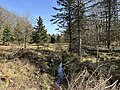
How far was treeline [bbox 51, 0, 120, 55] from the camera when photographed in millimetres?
27188

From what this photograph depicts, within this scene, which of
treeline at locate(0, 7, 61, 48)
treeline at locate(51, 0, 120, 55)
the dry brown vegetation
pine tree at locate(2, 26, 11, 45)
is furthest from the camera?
pine tree at locate(2, 26, 11, 45)

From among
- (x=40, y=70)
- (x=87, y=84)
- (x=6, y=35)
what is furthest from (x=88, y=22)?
(x=87, y=84)

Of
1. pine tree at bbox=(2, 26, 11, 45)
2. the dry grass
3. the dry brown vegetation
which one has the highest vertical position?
pine tree at bbox=(2, 26, 11, 45)

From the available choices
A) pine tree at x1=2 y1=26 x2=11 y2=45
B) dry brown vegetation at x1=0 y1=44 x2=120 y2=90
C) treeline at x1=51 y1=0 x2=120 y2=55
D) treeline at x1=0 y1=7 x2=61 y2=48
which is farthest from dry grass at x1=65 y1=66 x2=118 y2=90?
pine tree at x1=2 y1=26 x2=11 y2=45

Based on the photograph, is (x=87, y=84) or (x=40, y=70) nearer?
(x=87, y=84)

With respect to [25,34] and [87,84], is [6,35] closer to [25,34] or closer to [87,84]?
[25,34]

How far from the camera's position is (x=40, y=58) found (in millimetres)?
25656

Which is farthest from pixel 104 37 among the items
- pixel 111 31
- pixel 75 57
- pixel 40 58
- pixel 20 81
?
pixel 20 81

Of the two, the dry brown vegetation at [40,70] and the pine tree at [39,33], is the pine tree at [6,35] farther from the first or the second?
the dry brown vegetation at [40,70]

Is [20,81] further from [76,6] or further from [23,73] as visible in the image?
[76,6]

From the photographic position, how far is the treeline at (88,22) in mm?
27188

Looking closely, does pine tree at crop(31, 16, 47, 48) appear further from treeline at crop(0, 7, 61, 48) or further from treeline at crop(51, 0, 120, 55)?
treeline at crop(51, 0, 120, 55)

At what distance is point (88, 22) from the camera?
99.2 ft

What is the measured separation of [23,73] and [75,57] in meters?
9.00
